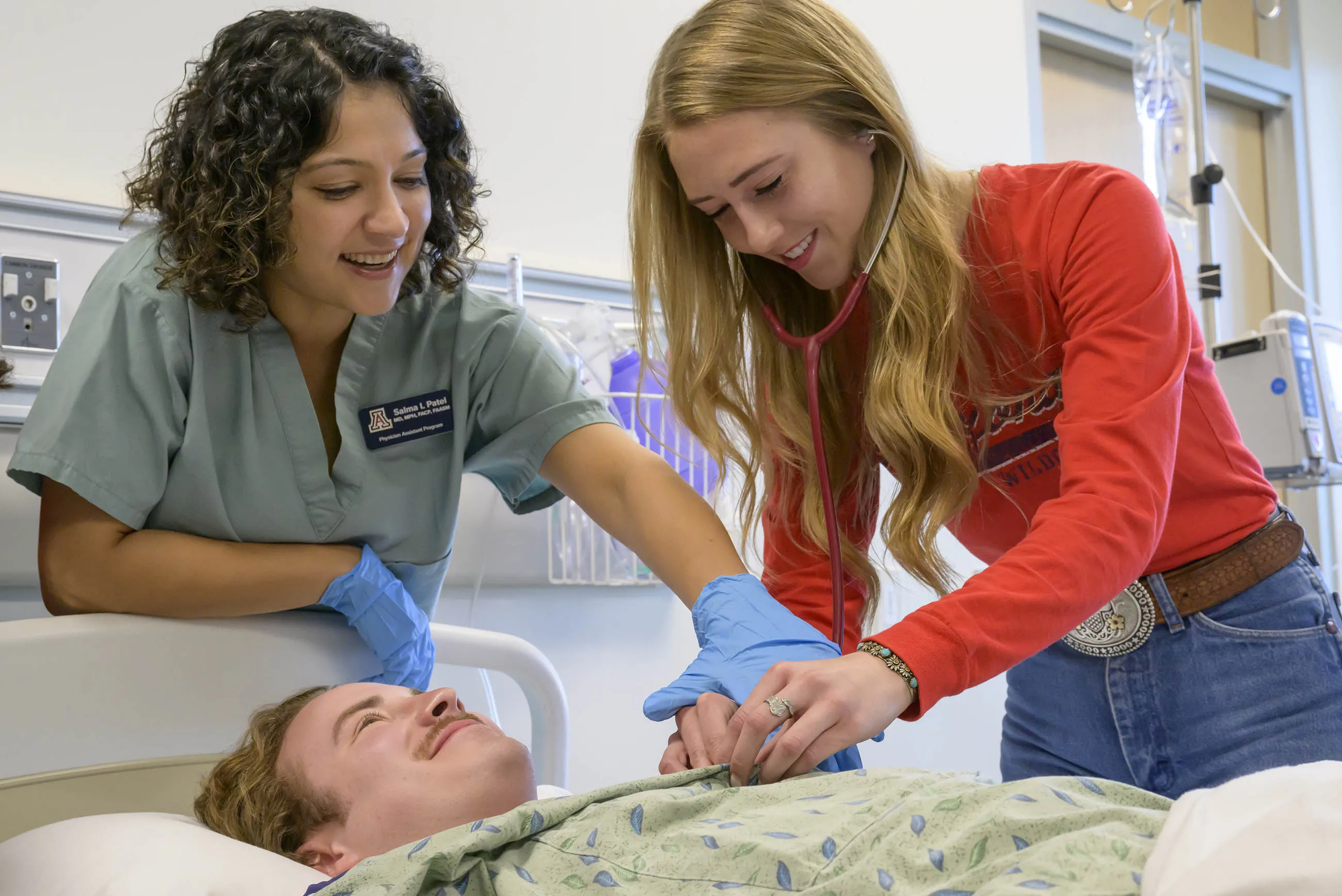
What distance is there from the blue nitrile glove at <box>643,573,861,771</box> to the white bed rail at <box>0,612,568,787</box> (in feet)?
1.53

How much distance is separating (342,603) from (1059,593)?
0.87m

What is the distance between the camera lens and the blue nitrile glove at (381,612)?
1460mm

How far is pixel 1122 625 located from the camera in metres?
1.31

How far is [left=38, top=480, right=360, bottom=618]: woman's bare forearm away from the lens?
4.54 ft

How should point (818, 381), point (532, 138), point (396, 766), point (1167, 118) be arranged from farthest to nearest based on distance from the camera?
point (1167, 118), point (532, 138), point (818, 381), point (396, 766)

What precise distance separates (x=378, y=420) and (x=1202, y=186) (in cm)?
218

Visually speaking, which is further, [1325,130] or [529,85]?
[1325,130]

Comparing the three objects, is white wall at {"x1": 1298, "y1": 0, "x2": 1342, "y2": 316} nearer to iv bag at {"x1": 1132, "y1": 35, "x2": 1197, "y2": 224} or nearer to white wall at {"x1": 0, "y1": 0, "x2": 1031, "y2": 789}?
iv bag at {"x1": 1132, "y1": 35, "x2": 1197, "y2": 224}

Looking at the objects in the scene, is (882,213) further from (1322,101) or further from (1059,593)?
(1322,101)

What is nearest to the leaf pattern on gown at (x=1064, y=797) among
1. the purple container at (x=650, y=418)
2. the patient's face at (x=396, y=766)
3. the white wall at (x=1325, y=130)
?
the patient's face at (x=396, y=766)

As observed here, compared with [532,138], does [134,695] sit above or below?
below

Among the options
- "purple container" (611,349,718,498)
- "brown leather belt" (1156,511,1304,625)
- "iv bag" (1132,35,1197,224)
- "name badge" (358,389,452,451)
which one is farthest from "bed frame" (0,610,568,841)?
"iv bag" (1132,35,1197,224)

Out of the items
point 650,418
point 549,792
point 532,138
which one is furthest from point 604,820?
point 532,138

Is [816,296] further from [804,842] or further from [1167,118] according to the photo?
[1167,118]
